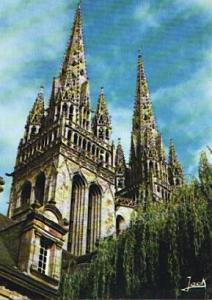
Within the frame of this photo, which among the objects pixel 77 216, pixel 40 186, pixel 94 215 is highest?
Answer: pixel 40 186

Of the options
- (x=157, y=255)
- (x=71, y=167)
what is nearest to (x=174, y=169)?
(x=71, y=167)

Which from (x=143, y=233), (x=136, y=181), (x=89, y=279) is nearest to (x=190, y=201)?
(x=143, y=233)

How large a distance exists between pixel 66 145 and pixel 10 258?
22.9m

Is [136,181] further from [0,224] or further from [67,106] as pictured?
[0,224]

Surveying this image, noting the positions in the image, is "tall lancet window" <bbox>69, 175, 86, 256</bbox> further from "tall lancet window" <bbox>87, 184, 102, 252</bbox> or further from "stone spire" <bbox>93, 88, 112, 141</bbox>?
"stone spire" <bbox>93, 88, 112, 141</bbox>

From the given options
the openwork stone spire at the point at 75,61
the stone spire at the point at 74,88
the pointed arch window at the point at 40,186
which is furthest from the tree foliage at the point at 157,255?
the openwork stone spire at the point at 75,61

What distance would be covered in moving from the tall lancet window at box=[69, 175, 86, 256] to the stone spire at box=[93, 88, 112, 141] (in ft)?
18.1

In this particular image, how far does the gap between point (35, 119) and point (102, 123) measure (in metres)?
5.48

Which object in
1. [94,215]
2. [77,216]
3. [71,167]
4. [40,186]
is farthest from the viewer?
[94,215]

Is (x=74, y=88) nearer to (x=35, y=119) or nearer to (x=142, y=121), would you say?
(x=35, y=119)

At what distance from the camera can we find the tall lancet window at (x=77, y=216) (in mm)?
37656

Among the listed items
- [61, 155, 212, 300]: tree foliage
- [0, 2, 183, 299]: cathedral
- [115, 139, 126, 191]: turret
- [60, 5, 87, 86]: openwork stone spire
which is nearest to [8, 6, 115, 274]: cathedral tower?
[0, 2, 183, 299]: cathedral

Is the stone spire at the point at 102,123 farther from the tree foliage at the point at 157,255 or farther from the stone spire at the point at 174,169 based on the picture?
the tree foliage at the point at 157,255

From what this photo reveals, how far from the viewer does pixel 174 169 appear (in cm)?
5369
